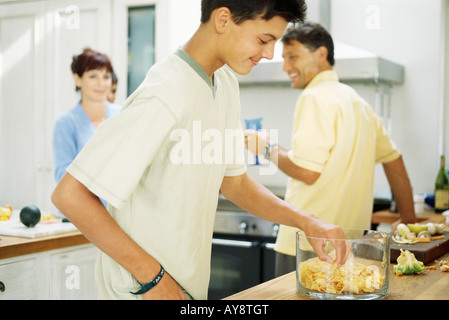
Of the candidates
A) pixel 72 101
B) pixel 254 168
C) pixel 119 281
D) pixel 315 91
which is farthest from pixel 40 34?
pixel 119 281

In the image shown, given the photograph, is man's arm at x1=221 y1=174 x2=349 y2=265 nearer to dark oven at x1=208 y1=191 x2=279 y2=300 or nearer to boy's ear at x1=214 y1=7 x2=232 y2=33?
boy's ear at x1=214 y1=7 x2=232 y2=33

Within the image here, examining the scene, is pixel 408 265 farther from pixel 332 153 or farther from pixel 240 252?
pixel 240 252

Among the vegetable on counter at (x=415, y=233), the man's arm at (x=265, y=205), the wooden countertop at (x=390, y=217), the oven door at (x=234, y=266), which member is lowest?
the oven door at (x=234, y=266)

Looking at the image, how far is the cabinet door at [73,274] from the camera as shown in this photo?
225 cm

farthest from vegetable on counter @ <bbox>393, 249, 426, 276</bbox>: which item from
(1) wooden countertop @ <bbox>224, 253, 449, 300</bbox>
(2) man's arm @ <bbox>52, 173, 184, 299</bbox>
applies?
(2) man's arm @ <bbox>52, 173, 184, 299</bbox>

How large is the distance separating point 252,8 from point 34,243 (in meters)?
1.41

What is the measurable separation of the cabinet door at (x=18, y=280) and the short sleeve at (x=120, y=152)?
47.7 inches

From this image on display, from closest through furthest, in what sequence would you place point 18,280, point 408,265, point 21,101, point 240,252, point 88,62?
point 408,265 < point 18,280 < point 88,62 < point 240,252 < point 21,101

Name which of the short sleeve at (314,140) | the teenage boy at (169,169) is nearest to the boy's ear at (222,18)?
the teenage boy at (169,169)

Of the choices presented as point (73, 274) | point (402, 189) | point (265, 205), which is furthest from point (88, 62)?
point (265, 205)

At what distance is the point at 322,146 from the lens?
2133 mm

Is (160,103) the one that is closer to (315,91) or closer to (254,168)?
(315,91)

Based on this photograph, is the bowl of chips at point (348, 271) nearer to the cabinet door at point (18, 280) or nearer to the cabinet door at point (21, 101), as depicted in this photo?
the cabinet door at point (18, 280)

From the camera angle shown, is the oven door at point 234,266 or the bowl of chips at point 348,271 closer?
the bowl of chips at point 348,271
